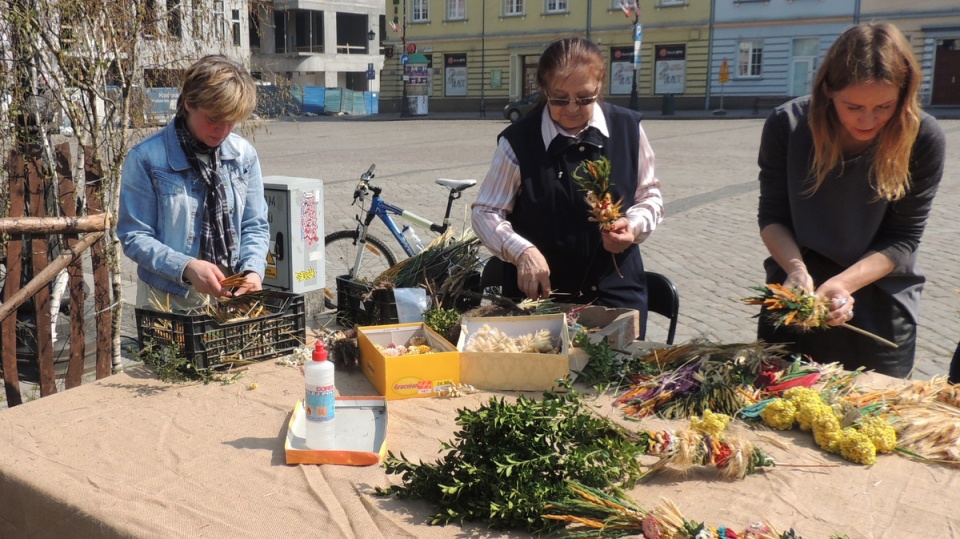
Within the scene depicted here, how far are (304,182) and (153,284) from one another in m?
2.73

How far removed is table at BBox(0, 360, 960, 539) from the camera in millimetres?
1696

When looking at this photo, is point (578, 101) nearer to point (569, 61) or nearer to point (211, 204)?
point (569, 61)

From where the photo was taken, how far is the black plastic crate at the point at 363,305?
2.92 m

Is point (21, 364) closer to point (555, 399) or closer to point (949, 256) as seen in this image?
point (555, 399)

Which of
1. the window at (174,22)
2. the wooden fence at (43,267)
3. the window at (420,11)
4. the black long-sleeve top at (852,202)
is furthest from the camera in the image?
the window at (420,11)

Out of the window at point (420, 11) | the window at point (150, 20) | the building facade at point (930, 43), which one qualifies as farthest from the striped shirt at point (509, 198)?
the window at point (420, 11)

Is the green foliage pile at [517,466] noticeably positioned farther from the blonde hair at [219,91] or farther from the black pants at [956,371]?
the black pants at [956,371]

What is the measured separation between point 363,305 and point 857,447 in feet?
5.60

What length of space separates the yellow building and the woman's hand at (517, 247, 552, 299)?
34.6 meters

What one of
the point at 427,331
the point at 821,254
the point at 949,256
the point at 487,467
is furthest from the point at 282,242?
the point at 949,256

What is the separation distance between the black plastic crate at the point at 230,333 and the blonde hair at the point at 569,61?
1099 mm

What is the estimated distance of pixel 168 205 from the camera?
2863mm

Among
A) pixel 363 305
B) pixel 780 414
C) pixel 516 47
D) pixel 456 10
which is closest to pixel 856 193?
pixel 780 414

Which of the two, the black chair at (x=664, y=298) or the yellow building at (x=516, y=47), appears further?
the yellow building at (x=516, y=47)
